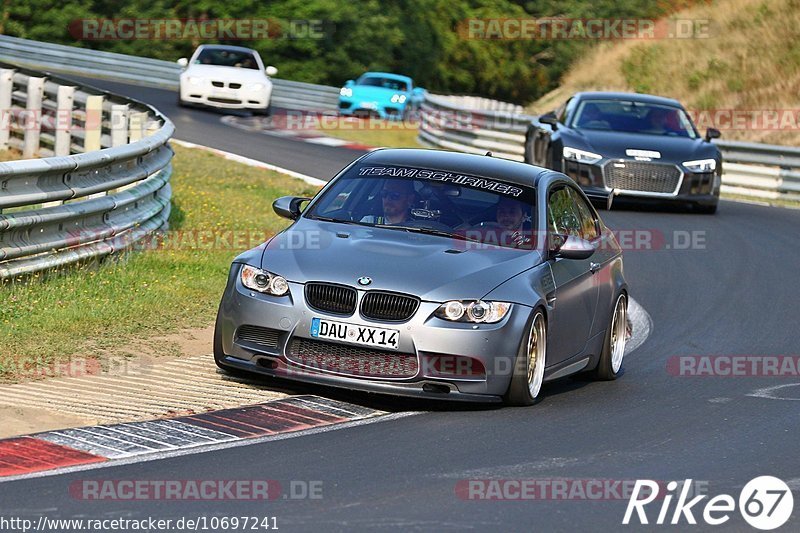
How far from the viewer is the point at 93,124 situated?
19.0m

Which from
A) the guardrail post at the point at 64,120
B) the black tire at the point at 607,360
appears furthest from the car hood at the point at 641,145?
the black tire at the point at 607,360

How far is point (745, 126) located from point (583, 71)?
1485cm

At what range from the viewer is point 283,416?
8109 millimetres

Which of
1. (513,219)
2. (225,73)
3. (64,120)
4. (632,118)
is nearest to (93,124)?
(64,120)

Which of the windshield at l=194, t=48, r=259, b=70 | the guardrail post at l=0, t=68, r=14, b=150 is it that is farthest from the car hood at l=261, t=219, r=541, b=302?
the windshield at l=194, t=48, r=259, b=70

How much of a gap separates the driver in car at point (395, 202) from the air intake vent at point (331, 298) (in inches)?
43.3

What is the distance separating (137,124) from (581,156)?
19.3 feet

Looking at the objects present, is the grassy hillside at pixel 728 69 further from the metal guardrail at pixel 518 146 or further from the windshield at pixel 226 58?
the windshield at pixel 226 58

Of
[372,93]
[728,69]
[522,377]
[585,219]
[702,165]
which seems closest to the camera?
[522,377]

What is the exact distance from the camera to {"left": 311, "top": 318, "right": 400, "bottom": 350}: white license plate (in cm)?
836

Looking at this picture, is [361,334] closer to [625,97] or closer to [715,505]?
[715,505]

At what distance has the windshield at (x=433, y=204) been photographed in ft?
31.0

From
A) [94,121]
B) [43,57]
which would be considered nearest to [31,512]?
[94,121]

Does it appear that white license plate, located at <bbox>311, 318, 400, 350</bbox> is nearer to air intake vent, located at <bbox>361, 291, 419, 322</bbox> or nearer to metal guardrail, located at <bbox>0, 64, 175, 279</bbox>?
air intake vent, located at <bbox>361, 291, 419, 322</bbox>
